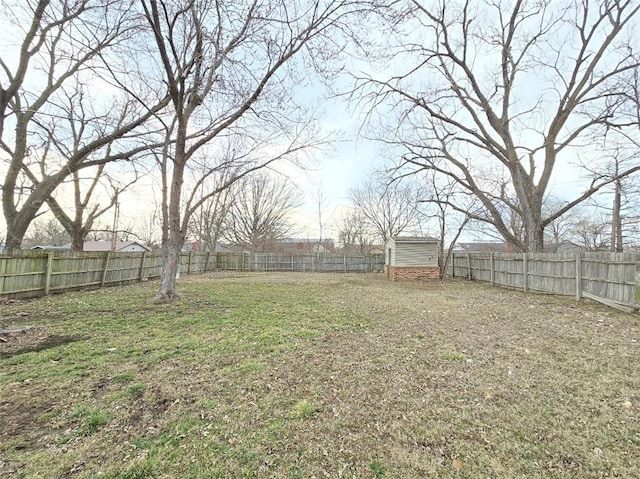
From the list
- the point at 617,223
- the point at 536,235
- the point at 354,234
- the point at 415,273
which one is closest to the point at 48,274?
the point at 415,273

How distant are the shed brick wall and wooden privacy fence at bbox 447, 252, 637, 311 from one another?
269cm

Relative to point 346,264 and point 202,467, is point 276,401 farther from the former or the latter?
point 346,264

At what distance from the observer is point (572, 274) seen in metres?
8.39

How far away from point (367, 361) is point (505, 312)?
15.4 ft

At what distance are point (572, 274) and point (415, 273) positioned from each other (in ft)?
24.7

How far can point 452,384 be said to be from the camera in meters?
2.99

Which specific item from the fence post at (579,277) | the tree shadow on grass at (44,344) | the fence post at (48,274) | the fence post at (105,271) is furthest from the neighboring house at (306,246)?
the tree shadow on grass at (44,344)

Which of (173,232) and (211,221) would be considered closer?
(173,232)

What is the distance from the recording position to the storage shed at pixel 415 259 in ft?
51.3

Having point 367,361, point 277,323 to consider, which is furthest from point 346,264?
point 367,361

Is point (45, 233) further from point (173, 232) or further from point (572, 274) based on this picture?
point (572, 274)

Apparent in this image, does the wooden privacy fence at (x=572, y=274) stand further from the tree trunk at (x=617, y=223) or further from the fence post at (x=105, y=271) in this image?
the fence post at (x=105, y=271)

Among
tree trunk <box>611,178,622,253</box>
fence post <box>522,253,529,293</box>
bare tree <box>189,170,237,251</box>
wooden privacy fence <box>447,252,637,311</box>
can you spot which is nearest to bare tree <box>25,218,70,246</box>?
bare tree <box>189,170,237,251</box>

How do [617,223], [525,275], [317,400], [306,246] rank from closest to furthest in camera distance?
[317,400] < [525,275] < [617,223] < [306,246]
